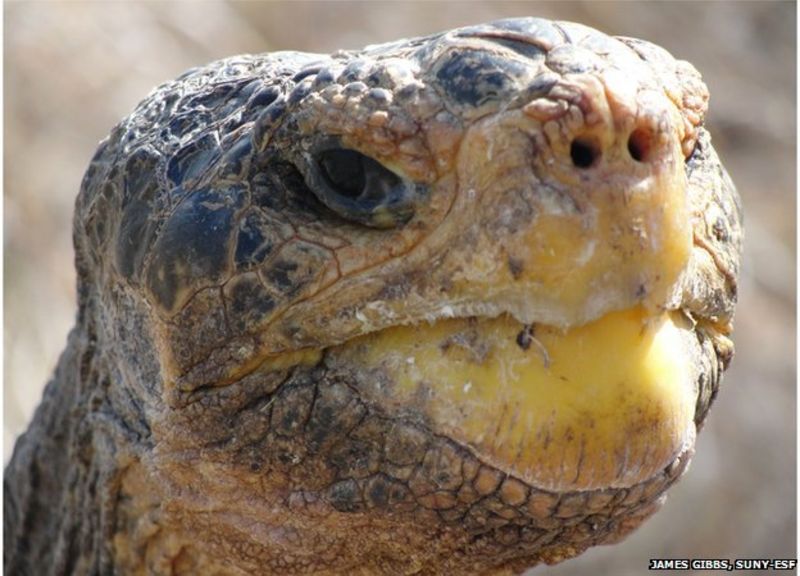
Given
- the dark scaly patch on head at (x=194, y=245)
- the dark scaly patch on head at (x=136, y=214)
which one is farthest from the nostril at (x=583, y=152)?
the dark scaly patch on head at (x=136, y=214)

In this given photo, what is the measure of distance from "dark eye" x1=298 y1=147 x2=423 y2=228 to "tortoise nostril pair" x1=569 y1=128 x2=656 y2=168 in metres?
0.19

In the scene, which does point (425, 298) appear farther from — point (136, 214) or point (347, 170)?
point (136, 214)

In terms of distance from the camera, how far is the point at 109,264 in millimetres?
2117

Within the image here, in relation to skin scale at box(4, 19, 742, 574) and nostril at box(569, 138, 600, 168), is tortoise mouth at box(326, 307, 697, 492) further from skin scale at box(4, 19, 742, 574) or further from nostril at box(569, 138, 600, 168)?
nostril at box(569, 138, 600, 168)

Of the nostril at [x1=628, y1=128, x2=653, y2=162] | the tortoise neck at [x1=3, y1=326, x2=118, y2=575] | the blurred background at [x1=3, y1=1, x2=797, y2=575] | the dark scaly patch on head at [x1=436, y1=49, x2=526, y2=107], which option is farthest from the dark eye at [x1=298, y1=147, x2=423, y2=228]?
the blurred background at [x1=3, y1=1, x2=797, y2=575]

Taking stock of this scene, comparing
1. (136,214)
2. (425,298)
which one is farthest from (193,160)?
(425,298)

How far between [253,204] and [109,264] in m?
0.39

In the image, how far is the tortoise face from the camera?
63.0 inches

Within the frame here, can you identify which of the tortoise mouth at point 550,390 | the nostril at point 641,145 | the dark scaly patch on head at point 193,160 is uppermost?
the dark scaly patch on head at point 193,160

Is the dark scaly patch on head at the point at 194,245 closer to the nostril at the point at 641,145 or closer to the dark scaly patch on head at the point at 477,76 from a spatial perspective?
the dark scaly patch on head at the point at 477,76

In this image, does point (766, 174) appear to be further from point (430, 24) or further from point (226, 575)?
point (226, 575)

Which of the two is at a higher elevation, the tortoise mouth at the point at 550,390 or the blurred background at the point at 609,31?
the blurred background at the point at 609,31

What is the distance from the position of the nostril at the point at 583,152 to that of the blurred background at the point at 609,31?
13.3ft

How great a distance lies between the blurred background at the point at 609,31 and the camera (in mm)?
6574
